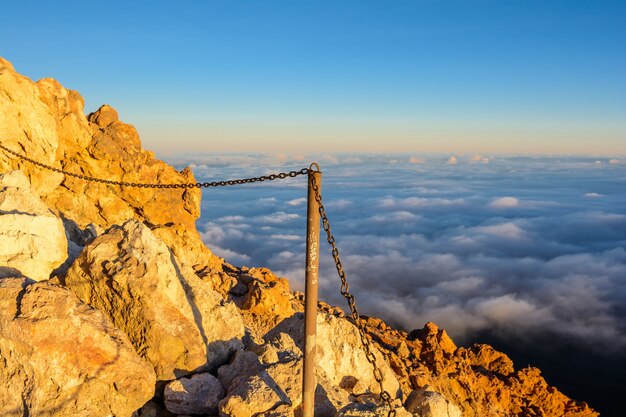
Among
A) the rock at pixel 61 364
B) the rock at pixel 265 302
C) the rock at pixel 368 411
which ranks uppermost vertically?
the rock at pixel 61 364

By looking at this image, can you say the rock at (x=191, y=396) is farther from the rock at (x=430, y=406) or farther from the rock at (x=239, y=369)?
the rock at (x=430, y=406)

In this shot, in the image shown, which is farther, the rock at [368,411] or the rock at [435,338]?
the rock at [435,338]

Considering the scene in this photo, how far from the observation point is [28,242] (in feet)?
19.7

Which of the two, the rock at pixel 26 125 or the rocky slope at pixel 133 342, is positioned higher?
the rock at pixel 26 125

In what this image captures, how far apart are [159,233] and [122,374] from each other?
9746 millimetres

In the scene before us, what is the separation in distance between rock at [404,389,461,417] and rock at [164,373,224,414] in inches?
98.8

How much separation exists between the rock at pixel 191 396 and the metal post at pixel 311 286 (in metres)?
1.19

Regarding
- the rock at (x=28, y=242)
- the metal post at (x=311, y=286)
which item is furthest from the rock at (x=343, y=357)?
the rock at (x=28, y=242)

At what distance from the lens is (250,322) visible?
1233 cm

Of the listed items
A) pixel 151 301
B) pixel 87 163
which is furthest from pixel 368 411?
pixel 87 163

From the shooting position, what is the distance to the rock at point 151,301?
5359mm

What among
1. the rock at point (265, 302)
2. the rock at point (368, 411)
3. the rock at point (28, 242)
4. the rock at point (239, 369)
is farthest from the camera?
the rock at point (265, 302)

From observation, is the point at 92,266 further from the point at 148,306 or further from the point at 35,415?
the point at 35,415

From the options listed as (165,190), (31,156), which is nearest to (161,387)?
(31,156)
